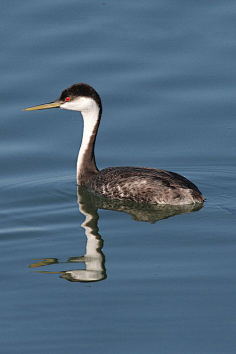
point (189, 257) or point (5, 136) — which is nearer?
point (189, 257)

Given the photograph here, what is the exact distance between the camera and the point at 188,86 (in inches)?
592

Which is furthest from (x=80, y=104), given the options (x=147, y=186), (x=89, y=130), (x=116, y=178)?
(x=147, y=186)

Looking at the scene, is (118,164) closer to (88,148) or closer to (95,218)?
(88,148)

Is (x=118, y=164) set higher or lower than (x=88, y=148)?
lower

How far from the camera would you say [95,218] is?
11062mm

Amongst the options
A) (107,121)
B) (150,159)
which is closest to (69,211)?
(150,159)

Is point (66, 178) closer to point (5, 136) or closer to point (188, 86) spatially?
point (5, 136)

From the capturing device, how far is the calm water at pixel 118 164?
8.01 m

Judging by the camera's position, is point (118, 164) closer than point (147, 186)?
No

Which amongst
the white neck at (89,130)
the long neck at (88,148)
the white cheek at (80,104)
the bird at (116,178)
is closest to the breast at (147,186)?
the bird at (116,178)

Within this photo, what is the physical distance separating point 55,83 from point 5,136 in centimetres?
196

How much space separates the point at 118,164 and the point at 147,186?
5.25 ft

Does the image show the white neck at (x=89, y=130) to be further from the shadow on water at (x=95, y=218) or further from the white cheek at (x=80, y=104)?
the shadow on water at (x=95, y=218)

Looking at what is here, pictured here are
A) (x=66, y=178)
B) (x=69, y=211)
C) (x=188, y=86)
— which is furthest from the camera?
(x=188, y=86)
